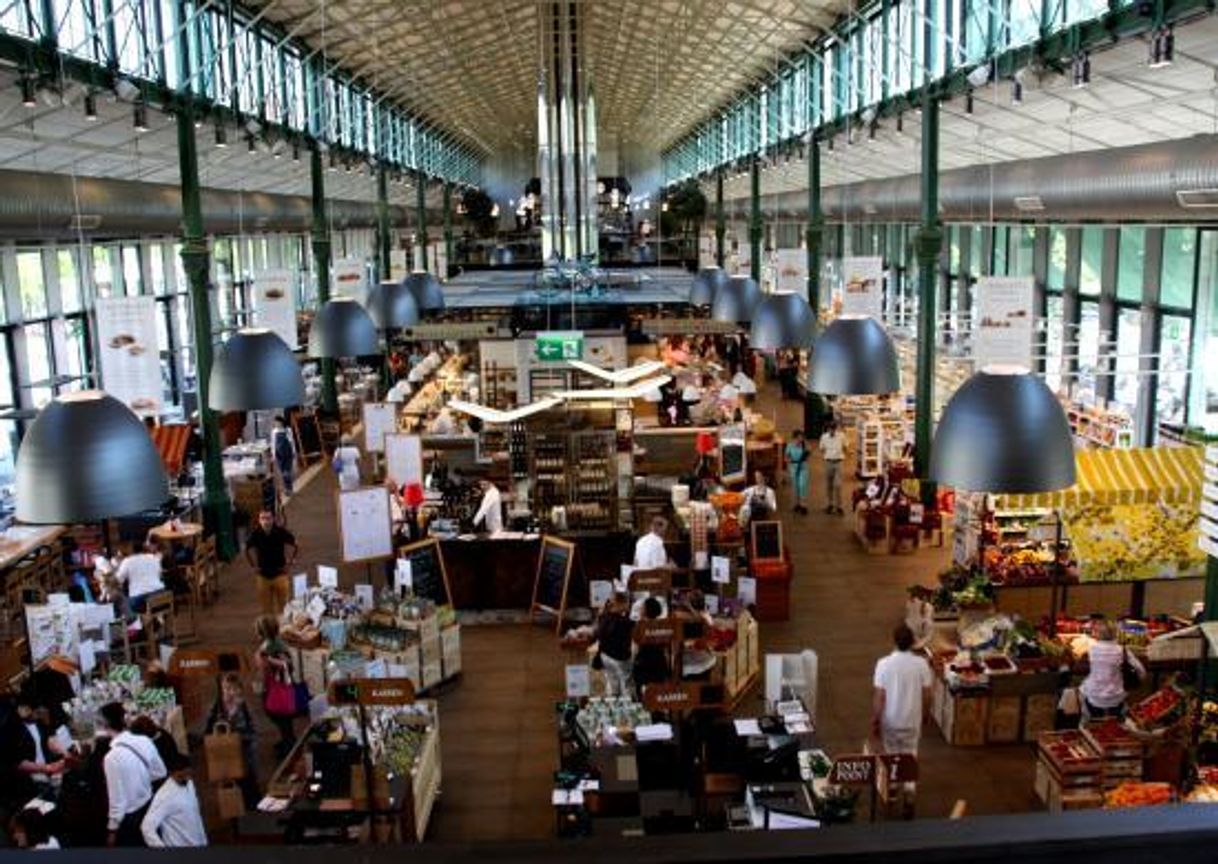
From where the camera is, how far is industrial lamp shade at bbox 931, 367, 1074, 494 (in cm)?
412

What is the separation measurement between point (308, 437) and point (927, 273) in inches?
495

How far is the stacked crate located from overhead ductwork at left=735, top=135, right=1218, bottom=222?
4.73m

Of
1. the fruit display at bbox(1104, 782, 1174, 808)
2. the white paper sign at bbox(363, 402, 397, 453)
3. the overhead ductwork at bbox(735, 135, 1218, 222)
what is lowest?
the fruit display at bbox(1104, 782, 1174, 808)

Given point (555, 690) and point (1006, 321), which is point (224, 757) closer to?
point (555, 690)

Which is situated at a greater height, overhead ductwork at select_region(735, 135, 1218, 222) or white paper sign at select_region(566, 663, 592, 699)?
overhead ductwork at select_region(735, 135, 1218, 222)

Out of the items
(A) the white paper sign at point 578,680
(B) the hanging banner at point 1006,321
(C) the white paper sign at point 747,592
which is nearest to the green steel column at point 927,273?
(B) the hanging banner at point 1006,321

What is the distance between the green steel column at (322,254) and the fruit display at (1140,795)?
53.6ft

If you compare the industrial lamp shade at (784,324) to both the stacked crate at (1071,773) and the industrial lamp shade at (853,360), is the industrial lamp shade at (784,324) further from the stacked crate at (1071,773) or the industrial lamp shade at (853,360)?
the stacked crate at (1071,773)

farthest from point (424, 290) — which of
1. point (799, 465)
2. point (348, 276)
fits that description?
point (799, 465)

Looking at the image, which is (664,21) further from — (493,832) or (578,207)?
(493,832)

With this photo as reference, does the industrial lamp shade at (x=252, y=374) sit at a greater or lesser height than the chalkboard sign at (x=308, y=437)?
greater

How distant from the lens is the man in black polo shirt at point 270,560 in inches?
486

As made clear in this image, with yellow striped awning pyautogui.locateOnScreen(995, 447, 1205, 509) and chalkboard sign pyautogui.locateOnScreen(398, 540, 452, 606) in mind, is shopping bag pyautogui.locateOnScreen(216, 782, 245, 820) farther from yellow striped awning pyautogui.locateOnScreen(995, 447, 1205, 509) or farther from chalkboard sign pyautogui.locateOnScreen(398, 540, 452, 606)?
yellow striped awning pyautogui.locateOnScreen(995, 447, 1205, 509)

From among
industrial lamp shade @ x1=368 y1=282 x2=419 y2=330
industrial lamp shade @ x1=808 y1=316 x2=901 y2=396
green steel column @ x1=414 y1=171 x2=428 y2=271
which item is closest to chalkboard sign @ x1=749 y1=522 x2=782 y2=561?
industrial lamp shade @ x1=368 y1=282 x2=419 y2=330
